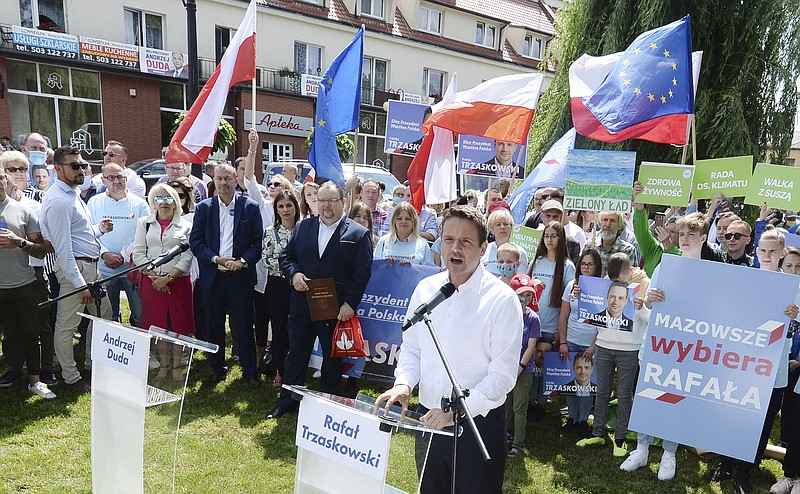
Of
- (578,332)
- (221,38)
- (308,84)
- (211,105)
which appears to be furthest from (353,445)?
(308,84)

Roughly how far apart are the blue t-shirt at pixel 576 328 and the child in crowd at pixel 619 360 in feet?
0.53

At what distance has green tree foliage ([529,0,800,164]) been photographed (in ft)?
35.6

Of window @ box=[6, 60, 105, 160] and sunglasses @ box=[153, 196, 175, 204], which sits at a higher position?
window @ box=[6, 60, 105, 160]

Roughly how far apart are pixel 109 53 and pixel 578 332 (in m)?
23.0

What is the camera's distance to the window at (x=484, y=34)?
33.3 m

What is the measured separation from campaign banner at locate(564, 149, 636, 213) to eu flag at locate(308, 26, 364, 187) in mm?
2898

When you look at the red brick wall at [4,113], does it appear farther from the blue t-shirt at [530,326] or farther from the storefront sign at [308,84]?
the blue t-shirt at [530,326]

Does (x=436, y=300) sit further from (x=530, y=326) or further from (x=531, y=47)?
(x=531, y=47)

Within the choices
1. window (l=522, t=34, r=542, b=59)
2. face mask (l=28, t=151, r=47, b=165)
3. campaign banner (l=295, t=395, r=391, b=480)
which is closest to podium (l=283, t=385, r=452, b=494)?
campaign banner (l=295, t=395, r=391, b=480)

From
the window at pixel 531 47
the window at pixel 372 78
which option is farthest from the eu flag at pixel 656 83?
the window at pixel 531 47

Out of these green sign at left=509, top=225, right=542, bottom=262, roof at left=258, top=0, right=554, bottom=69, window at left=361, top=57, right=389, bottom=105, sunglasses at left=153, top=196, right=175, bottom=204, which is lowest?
green sign at left=509, top=225, right=542, bottom=262

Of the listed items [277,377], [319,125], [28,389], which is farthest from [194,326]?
[319,125]

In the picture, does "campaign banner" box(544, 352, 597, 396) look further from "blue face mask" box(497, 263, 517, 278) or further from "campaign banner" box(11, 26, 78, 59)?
"campaign banner" box(11, 26, 78, 59)

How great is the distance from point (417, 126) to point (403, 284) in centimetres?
434
